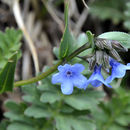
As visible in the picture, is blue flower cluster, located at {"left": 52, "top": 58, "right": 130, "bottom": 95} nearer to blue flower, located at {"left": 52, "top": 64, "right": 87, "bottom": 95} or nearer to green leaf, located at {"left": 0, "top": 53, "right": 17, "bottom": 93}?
blue flower, located at {"left": 52, "top": 64, "right": 87, "bottom": 95}

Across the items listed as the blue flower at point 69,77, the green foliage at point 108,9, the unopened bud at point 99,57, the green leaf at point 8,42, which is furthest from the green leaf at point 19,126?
the green foliage at point 108,9

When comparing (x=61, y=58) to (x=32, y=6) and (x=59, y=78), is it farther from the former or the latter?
(x=32, y=6)

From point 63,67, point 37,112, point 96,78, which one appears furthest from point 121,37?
point 37,112

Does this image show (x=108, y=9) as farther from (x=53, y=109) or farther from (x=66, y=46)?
(x=66, y=46)

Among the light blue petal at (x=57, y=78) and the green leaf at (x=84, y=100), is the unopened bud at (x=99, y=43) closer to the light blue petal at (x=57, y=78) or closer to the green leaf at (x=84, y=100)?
the light blue petal at (x=57, y=78)

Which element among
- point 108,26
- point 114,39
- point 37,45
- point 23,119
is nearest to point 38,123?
point 23,119

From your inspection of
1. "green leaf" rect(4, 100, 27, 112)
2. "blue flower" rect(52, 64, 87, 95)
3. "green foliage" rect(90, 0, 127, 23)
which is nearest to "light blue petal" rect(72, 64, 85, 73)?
"blue flower" rect(52, 64, 87, 95)
